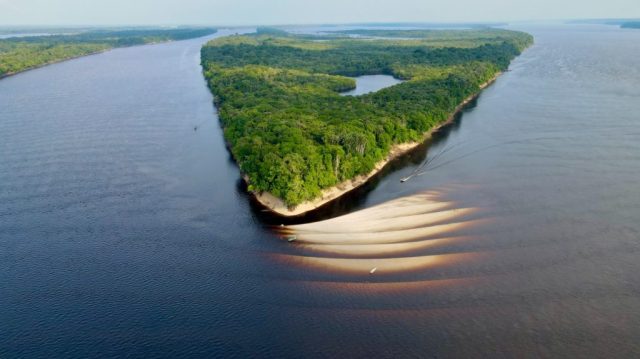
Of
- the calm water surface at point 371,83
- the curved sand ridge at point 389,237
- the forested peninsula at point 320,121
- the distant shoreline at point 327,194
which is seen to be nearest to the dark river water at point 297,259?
the curved sand ridge at point 389,237

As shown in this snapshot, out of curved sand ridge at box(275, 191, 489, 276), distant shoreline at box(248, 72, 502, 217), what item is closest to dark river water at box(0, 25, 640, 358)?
curved sand ridge at box(275, 191, 489, 276)

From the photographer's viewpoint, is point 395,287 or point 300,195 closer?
point 395,287

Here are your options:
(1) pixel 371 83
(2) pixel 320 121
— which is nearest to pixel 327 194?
(2) pixel 320 121

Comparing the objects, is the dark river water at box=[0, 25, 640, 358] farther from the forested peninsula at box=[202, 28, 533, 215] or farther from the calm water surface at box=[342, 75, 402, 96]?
the calm water surface at box=[342, 75, 402, 96]

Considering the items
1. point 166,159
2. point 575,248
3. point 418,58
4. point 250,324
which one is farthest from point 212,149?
point 418,58

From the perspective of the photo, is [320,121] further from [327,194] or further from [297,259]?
[297,259]

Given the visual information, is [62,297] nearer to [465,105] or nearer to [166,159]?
[166,159]
